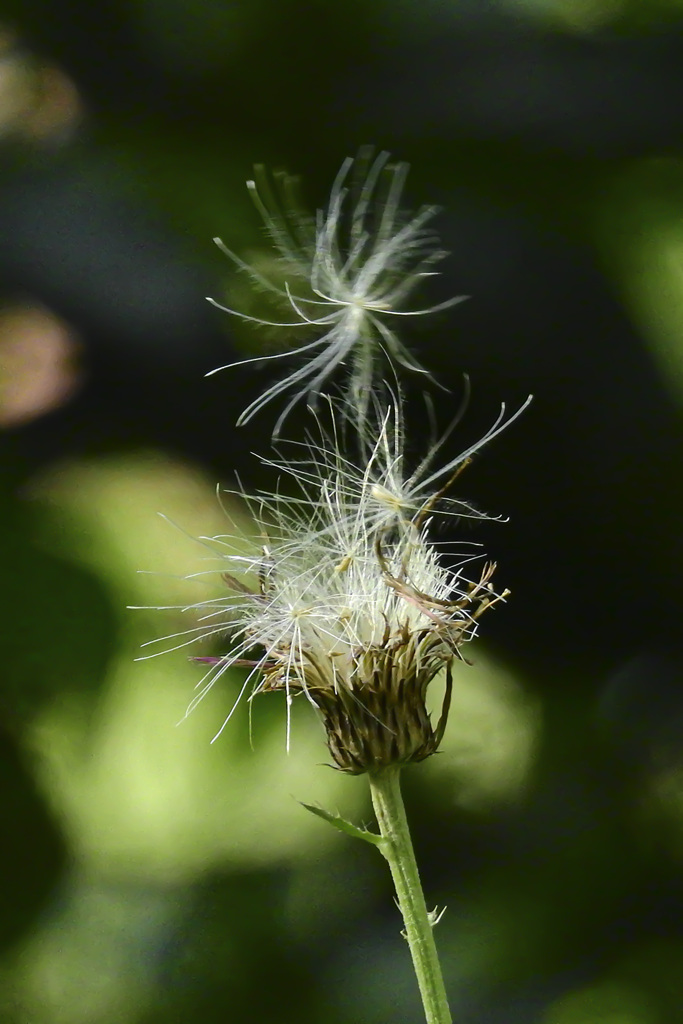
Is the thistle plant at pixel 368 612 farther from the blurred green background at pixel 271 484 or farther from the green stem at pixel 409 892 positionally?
the blurred green background at pixel 271 484

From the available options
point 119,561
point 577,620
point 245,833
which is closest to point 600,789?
point 577,620

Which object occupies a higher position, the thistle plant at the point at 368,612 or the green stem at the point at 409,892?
the thistle plant at the point at 368,612

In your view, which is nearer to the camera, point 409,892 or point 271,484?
point 409,892

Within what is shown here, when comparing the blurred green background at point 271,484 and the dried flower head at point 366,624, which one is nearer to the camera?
the dried flower head at point 366,624

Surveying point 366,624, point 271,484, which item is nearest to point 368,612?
point 366,624

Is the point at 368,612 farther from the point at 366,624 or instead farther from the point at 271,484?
the point at 271,484

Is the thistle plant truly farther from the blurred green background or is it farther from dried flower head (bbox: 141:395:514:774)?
the blurred green background

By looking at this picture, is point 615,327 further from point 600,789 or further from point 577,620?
point 600,789

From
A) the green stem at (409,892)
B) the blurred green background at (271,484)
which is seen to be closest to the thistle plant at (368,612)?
the green stem at (409,892)
